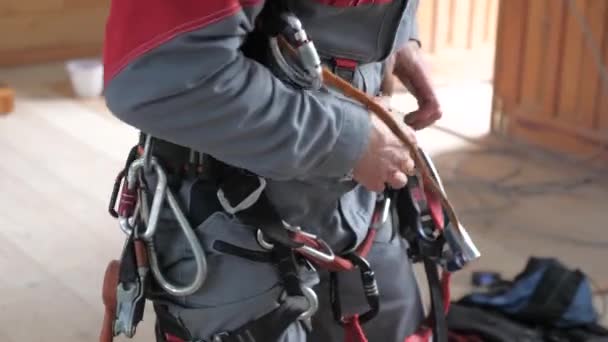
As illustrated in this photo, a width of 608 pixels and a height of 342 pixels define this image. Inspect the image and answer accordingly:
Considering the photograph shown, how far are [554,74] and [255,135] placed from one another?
2.25 metres

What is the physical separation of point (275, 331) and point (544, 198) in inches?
70.6

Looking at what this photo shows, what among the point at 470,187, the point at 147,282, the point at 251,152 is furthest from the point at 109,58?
the point at 470,187

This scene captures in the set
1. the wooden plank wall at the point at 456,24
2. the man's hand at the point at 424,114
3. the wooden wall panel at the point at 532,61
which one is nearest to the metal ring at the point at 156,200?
the man's hand at the point at 424,114

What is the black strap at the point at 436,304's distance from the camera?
1.51 metres

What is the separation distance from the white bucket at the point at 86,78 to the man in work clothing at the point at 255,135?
2.48 m

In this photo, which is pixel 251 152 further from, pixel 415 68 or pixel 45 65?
pixel 45 65

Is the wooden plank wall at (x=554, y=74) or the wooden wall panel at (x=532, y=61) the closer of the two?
the wooden plank wall at (x=554, y=74)

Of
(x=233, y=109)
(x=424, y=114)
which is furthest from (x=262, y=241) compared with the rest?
(x=424, y=114)

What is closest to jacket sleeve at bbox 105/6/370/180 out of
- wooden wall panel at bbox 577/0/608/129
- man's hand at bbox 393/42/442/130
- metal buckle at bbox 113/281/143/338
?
metal buckle at bbox 113/281/143/338

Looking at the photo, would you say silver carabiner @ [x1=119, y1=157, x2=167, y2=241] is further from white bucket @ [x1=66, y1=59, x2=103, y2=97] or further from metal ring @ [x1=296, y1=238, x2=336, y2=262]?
white bucket @ [x1=66, y1=59, x2=103, y2=97]

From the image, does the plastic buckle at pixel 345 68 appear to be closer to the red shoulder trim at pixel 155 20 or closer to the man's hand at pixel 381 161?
the man's hand at pixel 381 161

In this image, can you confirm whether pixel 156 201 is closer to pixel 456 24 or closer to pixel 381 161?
pixel 381 161

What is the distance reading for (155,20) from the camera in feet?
3.39

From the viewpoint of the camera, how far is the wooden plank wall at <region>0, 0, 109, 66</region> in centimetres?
411
